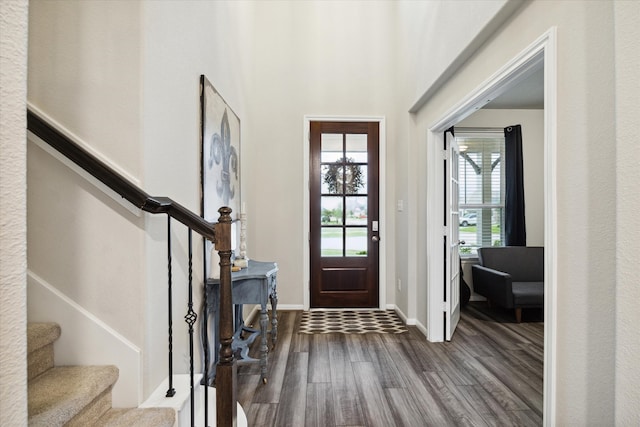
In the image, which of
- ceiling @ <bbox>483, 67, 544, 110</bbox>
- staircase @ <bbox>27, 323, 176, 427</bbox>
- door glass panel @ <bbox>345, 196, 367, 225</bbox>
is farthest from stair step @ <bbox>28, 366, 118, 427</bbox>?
ceiling @ <bbox>483, 67, 544, 110</bbox>

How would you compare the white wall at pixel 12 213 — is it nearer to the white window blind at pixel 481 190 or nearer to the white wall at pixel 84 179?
the white wall at pixel 84 179

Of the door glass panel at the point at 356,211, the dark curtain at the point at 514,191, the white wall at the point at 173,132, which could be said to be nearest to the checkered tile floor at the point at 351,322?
the door glass panel at the point at 356,211

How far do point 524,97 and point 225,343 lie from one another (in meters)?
4.64

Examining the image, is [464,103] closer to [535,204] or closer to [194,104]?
[194,104]

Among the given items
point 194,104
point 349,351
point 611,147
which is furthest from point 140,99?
point 349,351

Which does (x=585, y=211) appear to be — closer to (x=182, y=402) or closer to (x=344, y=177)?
(x=182, y=402)

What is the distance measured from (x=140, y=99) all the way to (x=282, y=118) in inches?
122

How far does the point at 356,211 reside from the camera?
4.48 metres

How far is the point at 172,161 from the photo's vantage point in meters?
1.85

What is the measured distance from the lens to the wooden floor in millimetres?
2070

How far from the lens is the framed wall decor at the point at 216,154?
2328 millimetres

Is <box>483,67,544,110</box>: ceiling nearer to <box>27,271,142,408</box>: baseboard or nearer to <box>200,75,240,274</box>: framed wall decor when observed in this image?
<box>200,75,240,274</box>: framed wall decor

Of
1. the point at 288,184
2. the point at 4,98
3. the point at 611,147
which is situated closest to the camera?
the point at 4,98

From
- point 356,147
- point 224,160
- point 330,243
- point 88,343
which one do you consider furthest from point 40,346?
point 356,147
